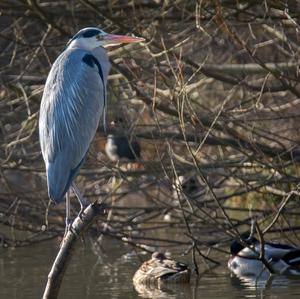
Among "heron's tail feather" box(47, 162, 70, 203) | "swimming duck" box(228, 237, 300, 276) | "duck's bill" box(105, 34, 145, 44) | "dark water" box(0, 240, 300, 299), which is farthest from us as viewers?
"swimming duck" box(228, 237, 300, 276)

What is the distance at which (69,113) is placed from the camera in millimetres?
7055

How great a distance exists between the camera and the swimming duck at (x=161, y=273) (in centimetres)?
896

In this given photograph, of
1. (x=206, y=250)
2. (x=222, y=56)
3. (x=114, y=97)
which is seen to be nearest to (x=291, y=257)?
(x=206, y=250)

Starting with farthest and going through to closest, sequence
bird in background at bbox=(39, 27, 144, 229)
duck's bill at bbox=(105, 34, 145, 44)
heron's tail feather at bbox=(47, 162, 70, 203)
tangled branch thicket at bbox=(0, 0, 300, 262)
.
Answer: tangled branch thicket at bbox=(0, 0, 300, 262) < duck's bill at bbox=(105, 34, 145, 44) < bird in background at bbox=(39, 27, 144, 229) < heron's tail feather at bbox=(47, 162, 70, 203)

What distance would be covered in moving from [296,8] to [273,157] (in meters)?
1.31

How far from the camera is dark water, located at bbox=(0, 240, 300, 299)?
8562mm

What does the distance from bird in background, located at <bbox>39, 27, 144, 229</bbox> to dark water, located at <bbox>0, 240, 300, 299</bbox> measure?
1807mm

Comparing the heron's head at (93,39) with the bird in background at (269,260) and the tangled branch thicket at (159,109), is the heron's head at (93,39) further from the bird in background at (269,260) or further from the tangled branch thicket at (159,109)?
the bird in background at (269,260)

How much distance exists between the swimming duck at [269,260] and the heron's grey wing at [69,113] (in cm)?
252

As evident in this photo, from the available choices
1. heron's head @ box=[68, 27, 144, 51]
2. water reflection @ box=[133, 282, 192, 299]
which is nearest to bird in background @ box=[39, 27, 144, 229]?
heron's head @ box=[68, 27, 144, 51]

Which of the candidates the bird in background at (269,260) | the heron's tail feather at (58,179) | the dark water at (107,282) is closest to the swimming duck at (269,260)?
the bird in background at (269,260)

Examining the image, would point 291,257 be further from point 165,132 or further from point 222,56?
point 222,56

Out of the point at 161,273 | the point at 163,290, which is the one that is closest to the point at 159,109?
the point at 161,273

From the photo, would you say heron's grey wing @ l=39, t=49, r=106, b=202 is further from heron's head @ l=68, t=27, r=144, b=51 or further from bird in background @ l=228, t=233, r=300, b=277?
bird in background @ l=228, t=233, r=300, b=277
